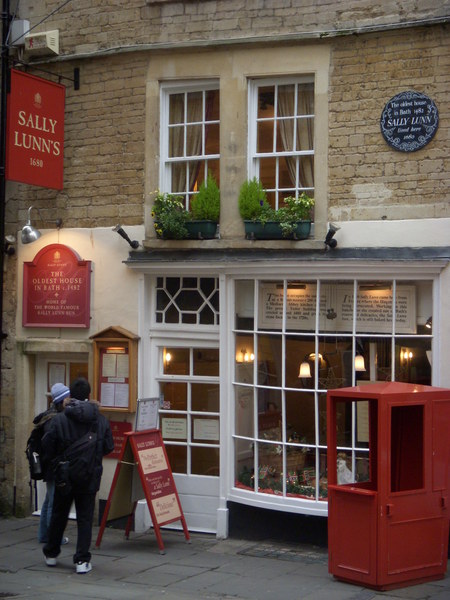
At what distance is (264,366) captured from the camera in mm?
10727

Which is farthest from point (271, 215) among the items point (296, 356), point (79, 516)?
point (79, 516)

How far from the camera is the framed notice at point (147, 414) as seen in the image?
34.3ft

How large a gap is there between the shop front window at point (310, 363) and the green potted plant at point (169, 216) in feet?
3.12

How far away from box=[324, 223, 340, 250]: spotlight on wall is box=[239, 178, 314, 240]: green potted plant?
0.34 m

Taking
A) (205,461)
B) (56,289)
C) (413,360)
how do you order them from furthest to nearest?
(56,289) < (205,461) < (413,360)

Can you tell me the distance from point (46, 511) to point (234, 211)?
4.05 metres

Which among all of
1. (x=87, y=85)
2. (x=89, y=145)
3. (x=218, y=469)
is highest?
(x=87, y=85)

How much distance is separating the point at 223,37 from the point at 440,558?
632cm

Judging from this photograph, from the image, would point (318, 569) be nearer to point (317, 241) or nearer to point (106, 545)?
point (106, 545)

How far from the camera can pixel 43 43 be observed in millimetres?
11859

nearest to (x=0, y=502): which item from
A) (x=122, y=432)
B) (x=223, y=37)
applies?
(x=122, y=432)

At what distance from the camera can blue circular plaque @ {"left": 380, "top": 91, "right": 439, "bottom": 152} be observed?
32.5 ft

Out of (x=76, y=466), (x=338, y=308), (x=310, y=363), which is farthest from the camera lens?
(x=310, y=363)

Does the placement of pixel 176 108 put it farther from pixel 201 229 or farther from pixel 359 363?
pixel 359 363
